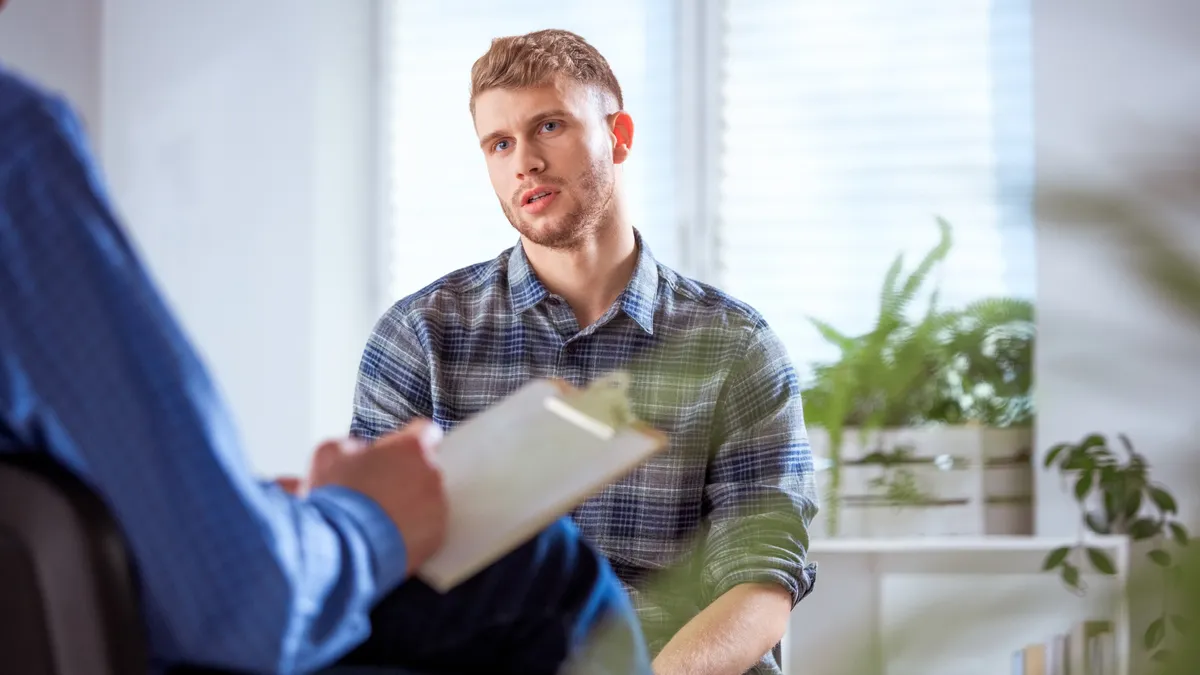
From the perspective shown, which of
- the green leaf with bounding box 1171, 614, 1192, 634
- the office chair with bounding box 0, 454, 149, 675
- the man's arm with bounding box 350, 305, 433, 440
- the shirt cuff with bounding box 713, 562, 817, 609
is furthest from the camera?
the man's arm with bounding box 350, 305, 433, 440

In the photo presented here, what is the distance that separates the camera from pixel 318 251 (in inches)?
135

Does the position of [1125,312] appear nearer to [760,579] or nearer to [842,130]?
[760,579]

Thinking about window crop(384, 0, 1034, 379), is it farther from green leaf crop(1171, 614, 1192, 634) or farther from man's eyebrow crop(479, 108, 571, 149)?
green leaf crop(1171, 614, 1192, 634)

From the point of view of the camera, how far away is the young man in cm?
142

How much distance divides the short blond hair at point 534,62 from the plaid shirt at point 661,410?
0.78ft

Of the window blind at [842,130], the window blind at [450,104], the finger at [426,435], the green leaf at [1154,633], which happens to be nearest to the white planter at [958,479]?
the window blind at [842,130]

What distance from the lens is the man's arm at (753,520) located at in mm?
1300

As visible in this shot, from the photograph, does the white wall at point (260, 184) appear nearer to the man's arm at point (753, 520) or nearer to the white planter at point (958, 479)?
the white planter at point (958, 479)

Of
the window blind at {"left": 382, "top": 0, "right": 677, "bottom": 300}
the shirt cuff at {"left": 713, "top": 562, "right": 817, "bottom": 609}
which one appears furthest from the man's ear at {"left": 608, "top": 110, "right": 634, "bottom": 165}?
the window blind at {"left": 382, "top": 0, "right": 677, "bottom": 300}

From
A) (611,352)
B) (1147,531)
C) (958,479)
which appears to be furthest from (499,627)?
(958,479)

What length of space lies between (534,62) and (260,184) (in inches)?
77.4

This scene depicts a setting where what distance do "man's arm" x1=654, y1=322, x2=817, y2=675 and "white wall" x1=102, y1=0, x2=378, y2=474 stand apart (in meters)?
2.11

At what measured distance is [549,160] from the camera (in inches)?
66.2

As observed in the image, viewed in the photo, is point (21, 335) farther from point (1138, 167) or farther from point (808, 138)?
point (808, 138)
